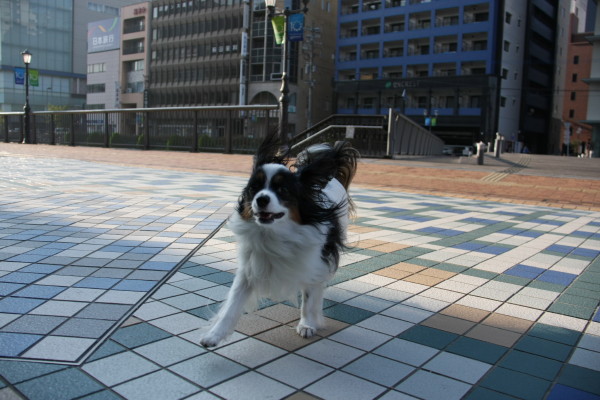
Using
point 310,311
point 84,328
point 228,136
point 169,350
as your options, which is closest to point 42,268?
point 84,328

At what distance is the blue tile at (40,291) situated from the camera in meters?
3.34

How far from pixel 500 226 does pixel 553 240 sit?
95 centimetres

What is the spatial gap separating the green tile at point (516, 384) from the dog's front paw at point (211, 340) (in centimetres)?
136

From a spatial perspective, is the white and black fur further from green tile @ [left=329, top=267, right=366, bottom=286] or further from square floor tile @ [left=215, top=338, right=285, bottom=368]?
green tile @ [left=329, top=267, right=366, bottom=286]

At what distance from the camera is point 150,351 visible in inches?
104

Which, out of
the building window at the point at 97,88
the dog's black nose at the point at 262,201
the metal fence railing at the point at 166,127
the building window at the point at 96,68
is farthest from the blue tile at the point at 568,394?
the building window at the point at 96,68

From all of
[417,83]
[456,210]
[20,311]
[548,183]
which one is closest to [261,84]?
[417,83]

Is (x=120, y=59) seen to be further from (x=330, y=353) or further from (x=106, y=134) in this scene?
(x=330, y=353)

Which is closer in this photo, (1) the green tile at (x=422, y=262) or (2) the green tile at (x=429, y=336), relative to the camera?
(2) the green tile at (x=429, y=336)

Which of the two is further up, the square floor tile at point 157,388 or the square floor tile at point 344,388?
the square floor tile at point 157,388

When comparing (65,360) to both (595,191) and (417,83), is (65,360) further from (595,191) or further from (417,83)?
(417,83)

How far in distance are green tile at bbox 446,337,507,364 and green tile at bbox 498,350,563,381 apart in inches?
2.1

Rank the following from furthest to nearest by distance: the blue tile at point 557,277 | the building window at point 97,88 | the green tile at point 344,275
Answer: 1. the building window at point 97,88
2. the blue tile at point 557,277
3. the green tile at point 344,275

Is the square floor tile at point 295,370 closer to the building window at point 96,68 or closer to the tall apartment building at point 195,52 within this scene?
the tall apartment building at point 195,52
